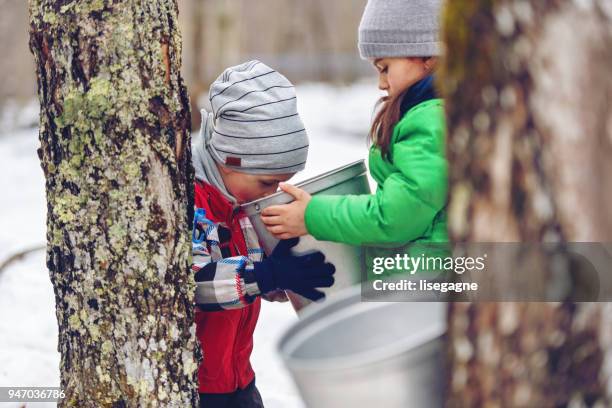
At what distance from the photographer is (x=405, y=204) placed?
212cm

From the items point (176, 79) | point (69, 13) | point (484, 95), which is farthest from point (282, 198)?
point (484, 95)

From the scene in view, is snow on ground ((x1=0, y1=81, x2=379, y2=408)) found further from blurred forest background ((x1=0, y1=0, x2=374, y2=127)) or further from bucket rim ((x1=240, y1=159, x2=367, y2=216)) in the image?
blurred forest background ((x1=0, y1=0, x2=374, y2=127))

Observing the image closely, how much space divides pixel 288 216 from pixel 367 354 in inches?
32.4

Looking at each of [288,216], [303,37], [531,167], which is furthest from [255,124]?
[303,37]

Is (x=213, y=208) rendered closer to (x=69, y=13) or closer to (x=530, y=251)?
(x=69, y=13)

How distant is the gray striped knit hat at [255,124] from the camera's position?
2367 millimetres

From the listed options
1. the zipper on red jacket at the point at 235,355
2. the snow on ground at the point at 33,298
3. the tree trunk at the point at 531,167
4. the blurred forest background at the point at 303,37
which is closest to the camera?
the tree trunk at the point at 531,167

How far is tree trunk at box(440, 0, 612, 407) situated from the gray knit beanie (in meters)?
1.00

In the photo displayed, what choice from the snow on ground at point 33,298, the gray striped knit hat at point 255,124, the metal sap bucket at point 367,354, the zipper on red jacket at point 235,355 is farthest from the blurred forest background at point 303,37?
the metal sap bucket at point 367,354

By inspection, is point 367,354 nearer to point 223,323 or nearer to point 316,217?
point 316,217

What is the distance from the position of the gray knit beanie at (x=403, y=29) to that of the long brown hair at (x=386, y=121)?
5.5 inches

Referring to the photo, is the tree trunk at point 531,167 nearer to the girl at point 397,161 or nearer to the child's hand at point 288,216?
the girl at point 397,161

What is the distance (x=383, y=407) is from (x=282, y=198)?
2.88 feet

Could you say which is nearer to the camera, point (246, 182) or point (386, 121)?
point (386, 121)
